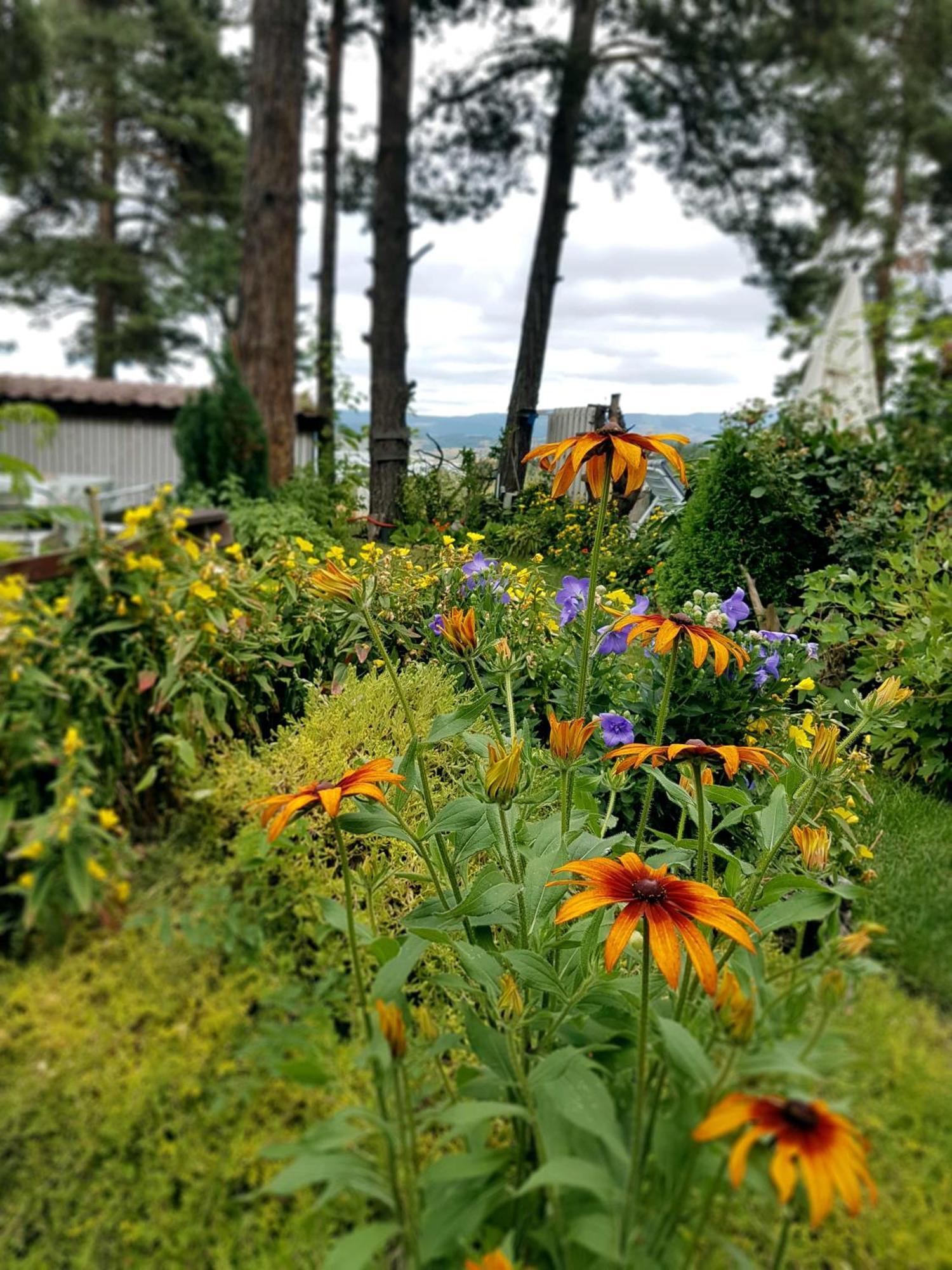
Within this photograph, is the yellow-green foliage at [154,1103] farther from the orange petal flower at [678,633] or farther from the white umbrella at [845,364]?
the white umbrella at [845,364]

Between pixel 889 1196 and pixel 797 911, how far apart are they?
20 cm

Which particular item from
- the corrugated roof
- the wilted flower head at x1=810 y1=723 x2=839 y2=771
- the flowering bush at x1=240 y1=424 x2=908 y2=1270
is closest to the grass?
the flowering bush at x1=240 y1=424 x2=908 y2=1270

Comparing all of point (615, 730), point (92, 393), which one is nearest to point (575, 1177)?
point (615, 730)

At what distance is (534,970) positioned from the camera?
0.72 m

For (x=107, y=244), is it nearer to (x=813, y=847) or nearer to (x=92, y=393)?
(x=92, y=393)

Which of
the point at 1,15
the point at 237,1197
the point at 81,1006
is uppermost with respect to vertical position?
the point at 1,15

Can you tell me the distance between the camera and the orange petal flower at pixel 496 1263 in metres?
0.53

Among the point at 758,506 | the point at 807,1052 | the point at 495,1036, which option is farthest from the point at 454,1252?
the point at 758,506

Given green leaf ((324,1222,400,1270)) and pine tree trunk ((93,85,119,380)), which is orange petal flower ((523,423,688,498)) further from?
pine tree trunk ((93,85,119,380))

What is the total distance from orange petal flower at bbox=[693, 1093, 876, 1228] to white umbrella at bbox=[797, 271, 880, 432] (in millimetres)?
3636

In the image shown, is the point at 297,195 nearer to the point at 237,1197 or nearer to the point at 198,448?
the point at 198,448

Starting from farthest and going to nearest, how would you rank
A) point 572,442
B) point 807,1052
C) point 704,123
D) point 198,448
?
point 198,448 → point 704,123 → point 572,442 → point 807,1052

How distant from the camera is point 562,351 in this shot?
1391mm

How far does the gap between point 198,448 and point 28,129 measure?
18.3ft
